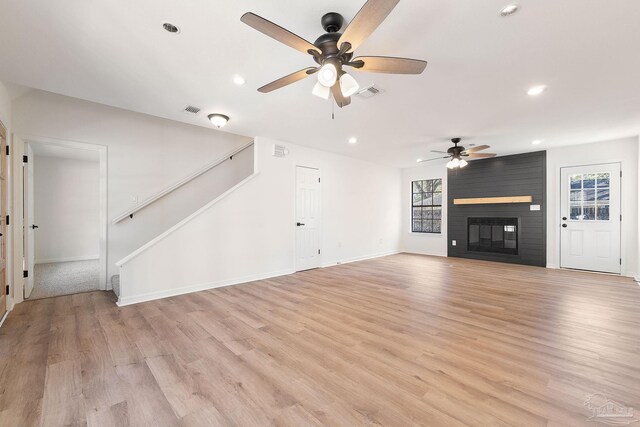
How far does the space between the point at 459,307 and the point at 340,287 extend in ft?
5.82

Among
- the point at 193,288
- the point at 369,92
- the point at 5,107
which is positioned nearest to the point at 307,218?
the point at 193,288

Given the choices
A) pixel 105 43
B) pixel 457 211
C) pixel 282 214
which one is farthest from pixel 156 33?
pixel 457 211

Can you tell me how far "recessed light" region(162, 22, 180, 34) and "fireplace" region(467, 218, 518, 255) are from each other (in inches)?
293

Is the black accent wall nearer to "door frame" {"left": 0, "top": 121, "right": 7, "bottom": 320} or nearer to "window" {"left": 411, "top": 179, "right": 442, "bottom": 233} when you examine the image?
"window" {"left": 411, "top": 179, "right": 442, "bottom": 233}

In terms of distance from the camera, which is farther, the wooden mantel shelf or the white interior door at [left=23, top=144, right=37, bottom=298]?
the wooden mantel shelf

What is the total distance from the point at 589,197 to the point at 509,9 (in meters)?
5.75

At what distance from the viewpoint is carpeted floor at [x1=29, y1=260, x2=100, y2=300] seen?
4.17m

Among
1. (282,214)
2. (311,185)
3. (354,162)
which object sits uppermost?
(354,162)

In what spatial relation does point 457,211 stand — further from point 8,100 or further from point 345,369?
point 8,100

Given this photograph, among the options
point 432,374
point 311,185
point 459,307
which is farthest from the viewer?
point 311,185

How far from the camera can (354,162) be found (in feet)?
23.1

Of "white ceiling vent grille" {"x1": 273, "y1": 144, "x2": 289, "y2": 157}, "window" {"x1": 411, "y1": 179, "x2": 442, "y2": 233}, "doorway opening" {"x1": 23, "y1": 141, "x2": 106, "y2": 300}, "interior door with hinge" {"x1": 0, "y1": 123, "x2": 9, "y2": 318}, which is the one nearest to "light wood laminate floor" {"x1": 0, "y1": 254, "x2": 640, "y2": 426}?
"interior door with hinge" {"x1": 0, "y1": 123, "x2": 9, "y2": 318}

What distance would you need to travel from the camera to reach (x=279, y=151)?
5336mm

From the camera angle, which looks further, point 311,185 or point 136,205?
point 311,185
